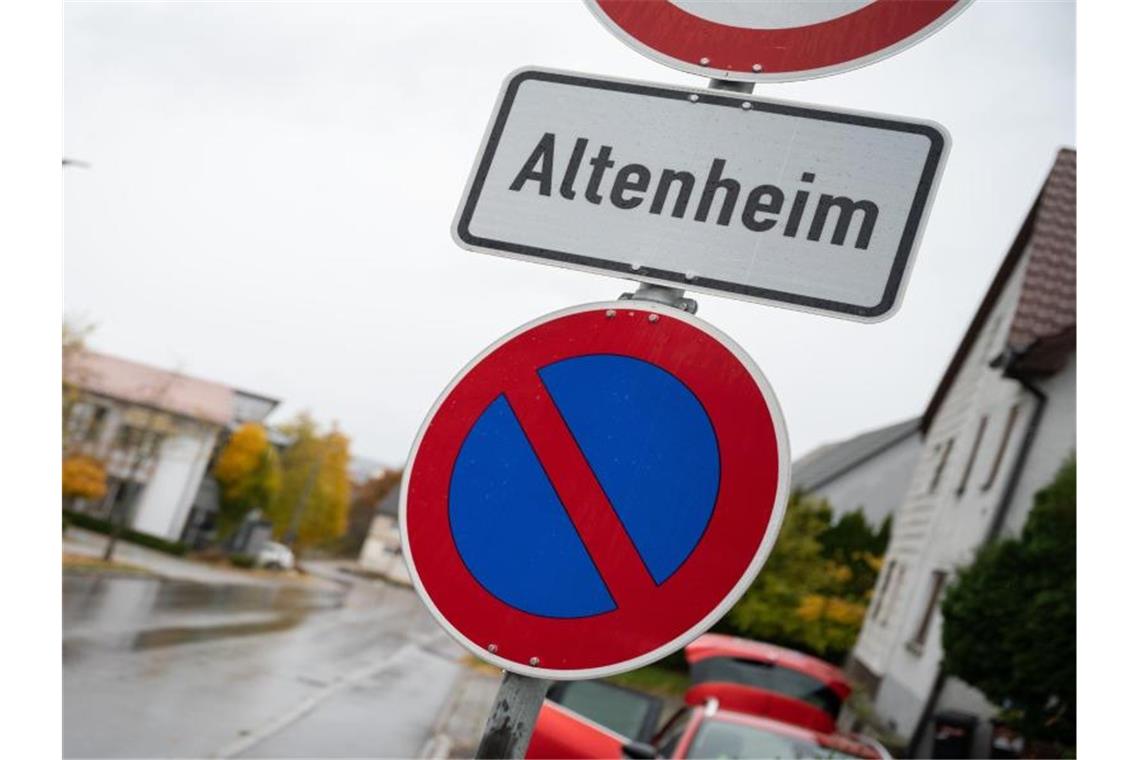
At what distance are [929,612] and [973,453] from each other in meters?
2.62

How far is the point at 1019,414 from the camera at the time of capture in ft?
51.0

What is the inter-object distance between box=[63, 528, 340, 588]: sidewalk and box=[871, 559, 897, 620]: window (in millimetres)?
22442

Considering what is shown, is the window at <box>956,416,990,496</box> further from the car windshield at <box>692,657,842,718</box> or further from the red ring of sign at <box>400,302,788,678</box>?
the red ring of sign at <box>400,302,788,678</box>

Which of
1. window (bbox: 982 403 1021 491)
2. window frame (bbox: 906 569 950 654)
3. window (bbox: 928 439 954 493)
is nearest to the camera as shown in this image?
window (bbox: 982 403 1021 491)

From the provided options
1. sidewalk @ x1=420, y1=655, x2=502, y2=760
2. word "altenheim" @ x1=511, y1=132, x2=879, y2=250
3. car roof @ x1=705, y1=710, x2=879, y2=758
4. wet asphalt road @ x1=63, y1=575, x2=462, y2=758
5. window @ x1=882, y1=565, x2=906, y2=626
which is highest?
window @ x1=882, y1=565, x2=906, y2=626

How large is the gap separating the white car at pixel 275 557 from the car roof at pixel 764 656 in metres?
50.5

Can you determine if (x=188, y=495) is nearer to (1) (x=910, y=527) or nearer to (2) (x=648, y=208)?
(1) (x=910, y=527)

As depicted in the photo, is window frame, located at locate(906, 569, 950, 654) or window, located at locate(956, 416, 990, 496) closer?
window frame, located at locate(906, 569, 950, 654)

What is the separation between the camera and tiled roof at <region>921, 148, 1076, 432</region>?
49.2 feet

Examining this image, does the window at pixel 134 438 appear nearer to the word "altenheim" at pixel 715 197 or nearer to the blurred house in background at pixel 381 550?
the blurred house in background at pixel 381 550

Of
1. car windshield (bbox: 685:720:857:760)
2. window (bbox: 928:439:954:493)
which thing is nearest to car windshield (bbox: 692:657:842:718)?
car windshield (bbox: 685:720:857:760)

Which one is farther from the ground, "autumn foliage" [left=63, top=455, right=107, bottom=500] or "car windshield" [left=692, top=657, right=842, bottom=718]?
"car windshield" [left=692, top=657, right=842, bottom=718]

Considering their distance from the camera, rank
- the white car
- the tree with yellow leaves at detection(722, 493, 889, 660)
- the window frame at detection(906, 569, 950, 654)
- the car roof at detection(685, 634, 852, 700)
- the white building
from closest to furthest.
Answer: the car roof at detection(685, 634, 852, 700), the white building, the window frame at detection(906, 569, 950, 654), the tree with yellow leaves at detection(722, 493, 889, 660), the white car

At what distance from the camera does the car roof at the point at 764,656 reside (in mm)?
9320
